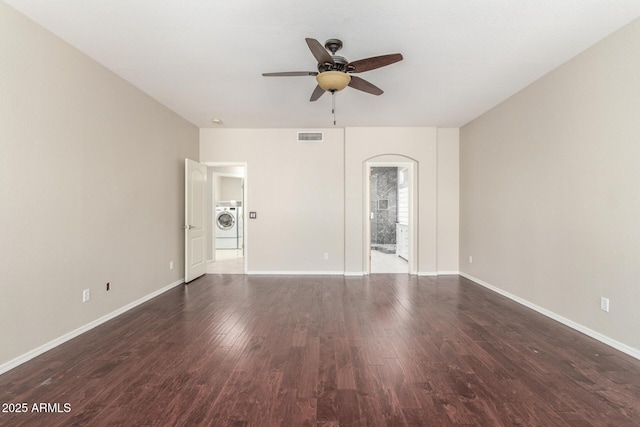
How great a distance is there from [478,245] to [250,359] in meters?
4.14

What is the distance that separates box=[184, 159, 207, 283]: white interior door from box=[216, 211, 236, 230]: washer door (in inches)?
124

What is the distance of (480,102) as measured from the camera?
411 cm

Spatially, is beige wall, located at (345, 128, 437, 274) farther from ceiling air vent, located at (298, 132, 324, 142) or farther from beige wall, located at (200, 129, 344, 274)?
ceiling air vent, located at (298, 132, 324, 142)

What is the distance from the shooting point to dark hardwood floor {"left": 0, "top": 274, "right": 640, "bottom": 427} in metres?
1.66

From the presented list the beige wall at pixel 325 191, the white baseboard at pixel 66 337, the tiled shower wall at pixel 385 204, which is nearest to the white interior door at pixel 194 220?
the beige wall at pixel 325 191

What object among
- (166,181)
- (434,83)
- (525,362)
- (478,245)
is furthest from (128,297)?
(478,245)

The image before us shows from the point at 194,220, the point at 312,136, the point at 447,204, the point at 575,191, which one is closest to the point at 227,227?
the point at 194,220

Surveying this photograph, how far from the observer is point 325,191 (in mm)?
5418

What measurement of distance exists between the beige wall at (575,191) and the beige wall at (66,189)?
16.3 feet

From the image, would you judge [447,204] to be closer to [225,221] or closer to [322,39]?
[322,39]

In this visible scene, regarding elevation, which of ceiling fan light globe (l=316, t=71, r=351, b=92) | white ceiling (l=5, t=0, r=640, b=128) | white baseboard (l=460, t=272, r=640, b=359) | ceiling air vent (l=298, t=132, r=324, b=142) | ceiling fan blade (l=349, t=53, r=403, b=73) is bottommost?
white baseboard (l=460, t=272, r=640, b=359)

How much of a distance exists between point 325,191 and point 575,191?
140 inches

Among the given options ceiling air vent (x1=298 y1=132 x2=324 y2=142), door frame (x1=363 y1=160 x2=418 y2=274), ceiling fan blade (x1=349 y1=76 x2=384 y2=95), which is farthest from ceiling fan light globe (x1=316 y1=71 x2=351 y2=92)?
door frame (x1=363 y1=160 x2=418 y2=274)

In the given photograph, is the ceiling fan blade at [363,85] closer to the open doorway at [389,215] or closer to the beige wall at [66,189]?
the beige wall at [66,189]
